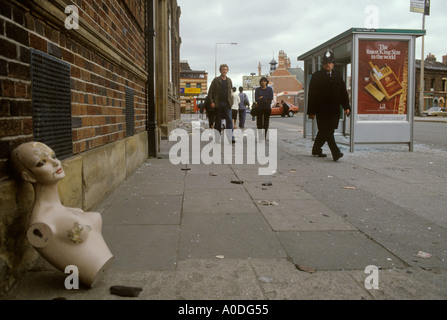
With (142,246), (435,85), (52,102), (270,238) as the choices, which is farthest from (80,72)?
Answer: (435,85)

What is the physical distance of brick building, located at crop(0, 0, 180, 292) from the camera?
7.69 ft

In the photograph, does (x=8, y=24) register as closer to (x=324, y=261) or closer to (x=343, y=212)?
(x=324, y=261)

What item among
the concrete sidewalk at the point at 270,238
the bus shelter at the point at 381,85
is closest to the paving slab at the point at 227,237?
the concrete sidewalk at the point at 270,238

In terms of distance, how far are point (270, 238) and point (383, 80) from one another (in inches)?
276

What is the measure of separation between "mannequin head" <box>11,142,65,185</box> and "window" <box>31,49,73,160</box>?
54 centimetres

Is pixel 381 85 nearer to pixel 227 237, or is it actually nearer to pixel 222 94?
pixel 222 94

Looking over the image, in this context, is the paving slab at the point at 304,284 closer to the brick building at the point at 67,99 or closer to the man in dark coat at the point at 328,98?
the brick building at the point at 67,99

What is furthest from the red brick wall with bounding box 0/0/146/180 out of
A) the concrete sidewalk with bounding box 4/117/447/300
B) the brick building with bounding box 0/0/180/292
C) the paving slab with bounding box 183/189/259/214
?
the paving slab with bounding box 183/189/259/214

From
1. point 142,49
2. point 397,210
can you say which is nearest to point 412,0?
point 142,49

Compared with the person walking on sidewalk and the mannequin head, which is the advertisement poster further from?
the mannequin head

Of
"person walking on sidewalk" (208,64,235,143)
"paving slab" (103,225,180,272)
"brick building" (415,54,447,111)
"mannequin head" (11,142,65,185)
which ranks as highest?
"brick building" (415,54,447,111)

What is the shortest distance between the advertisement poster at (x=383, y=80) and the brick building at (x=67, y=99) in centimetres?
497

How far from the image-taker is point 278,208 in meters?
4.30

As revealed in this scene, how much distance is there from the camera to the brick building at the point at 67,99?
2344mm
